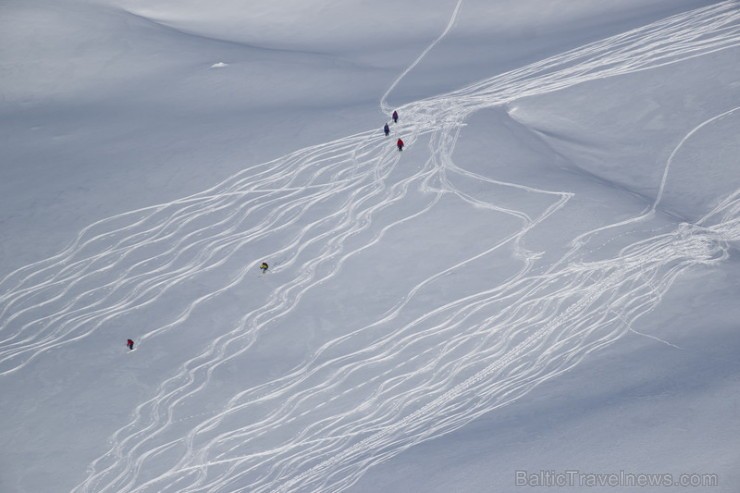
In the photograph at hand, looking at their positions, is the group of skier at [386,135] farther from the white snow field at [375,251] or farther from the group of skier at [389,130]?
the white snow field at [375,251]

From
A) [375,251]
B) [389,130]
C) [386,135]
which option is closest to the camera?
[375,251]

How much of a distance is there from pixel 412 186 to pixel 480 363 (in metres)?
3.83

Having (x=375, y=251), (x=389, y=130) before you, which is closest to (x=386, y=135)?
(x=389, y=130)

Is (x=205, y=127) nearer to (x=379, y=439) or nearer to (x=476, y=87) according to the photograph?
(x=476, y=87)

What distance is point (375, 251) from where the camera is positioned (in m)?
12.6

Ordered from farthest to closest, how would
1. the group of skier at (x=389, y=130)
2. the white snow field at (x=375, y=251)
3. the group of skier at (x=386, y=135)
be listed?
the group of skier at (x=389, y=130)
the group of skier at (x=386, y=135)
the white snow field at (x=375, y=251)

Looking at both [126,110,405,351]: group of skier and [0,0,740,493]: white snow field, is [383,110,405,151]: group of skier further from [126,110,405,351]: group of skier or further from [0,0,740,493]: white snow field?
[0,0,740,493]: white snow field

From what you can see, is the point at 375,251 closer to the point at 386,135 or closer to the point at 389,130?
the point at 386,135

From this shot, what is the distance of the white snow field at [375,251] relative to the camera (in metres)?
9.75

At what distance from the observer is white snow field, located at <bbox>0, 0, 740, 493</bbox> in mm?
9750

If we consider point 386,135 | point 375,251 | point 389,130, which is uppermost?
point 389,130

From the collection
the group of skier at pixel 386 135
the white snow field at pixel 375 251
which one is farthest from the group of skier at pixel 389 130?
the white snow field at pixel 375 251

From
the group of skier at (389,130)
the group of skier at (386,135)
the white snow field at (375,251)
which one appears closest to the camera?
the white snow field at (375,251)

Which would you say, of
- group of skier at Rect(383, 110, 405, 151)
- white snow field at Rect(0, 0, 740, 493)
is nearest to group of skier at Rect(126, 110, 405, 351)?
group of skier at Rect(383, 110, 405, 151)
